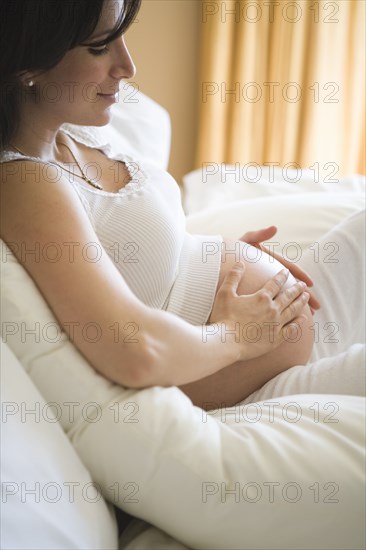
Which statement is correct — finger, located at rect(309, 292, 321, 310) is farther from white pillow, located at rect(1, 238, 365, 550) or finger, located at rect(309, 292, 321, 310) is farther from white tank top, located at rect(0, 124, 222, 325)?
white pillow, located at rect(1, 238, 365, 550)

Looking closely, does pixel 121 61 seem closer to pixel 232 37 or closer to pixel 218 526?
pixel 218 526

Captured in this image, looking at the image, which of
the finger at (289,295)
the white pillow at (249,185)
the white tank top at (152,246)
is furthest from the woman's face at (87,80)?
the white pillow at (249,185)

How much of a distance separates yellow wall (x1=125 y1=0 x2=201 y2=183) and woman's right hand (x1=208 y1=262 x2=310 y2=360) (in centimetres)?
189

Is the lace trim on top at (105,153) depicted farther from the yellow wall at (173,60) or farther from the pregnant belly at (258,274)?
the yellow wall at (173,60)

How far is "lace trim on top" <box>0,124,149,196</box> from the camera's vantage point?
938 millimetres

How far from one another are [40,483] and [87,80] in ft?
1.94

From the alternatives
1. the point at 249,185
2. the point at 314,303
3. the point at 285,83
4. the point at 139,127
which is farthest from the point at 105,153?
the point at 285,83

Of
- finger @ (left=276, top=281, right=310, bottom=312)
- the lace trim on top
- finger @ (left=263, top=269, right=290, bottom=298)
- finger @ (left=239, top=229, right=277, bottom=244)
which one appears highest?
the lace trim on top

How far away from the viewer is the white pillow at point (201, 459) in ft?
2.31

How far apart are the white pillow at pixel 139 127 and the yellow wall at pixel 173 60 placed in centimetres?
89

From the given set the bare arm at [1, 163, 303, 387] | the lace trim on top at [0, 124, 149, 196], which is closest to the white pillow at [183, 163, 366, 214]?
the lace trim on top at [0, 124, 149, 196]

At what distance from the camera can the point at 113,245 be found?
0.97 metres

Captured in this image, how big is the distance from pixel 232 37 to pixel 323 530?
2401mm

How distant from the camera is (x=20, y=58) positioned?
88cm
